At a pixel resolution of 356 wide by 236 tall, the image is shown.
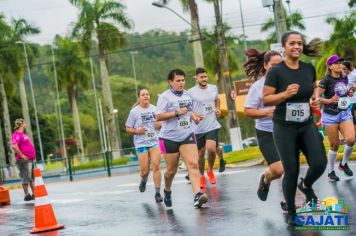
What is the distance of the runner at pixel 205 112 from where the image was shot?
12.7 meters

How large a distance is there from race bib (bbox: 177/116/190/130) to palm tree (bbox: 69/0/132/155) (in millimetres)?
42396

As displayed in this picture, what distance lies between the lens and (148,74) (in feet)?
373

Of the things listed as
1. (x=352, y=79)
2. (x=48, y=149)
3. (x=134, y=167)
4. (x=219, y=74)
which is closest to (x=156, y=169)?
(x=352, y=79)

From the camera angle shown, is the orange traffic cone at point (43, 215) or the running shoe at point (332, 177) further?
the running shoe at point (332, 177)

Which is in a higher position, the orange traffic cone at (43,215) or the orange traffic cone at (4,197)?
the orange traffic cone at (43,215)

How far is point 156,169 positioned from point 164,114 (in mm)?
1939

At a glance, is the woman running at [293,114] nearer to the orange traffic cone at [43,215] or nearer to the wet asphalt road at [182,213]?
the wet asphalt road at [182,213]

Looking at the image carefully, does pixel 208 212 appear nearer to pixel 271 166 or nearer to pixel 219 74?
pixel 271 166

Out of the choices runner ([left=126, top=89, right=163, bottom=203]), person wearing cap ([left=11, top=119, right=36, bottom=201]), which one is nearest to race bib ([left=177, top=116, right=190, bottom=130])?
runner ([left=126, top=89, right=163, bottom=203])

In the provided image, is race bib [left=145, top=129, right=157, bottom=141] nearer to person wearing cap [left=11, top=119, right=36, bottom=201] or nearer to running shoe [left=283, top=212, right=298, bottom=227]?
person wearing cap [left=11, top=119, right=36, bottom=201]

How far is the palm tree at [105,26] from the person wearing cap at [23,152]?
36.3m

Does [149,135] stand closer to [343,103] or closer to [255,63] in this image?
[343,103]

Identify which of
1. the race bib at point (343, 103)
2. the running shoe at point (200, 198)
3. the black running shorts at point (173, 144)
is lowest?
the running shoe at point (200, 198)

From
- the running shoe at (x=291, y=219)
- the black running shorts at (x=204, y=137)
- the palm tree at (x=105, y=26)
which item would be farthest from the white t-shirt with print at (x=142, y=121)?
the palm tree at (x=105, y=26)
